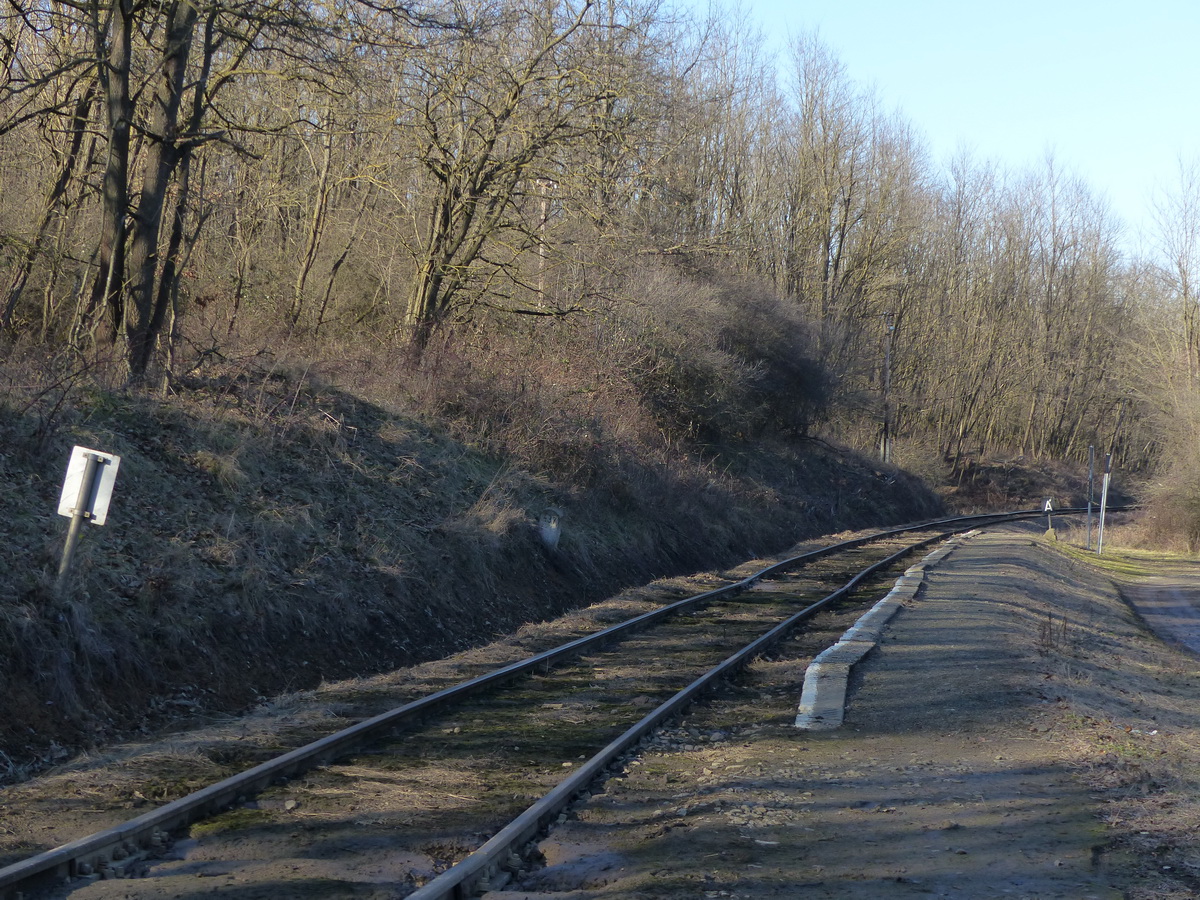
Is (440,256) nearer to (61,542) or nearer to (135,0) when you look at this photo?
(135,0)

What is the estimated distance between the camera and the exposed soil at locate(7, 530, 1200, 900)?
217 inches

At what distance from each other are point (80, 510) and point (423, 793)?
12.2ft

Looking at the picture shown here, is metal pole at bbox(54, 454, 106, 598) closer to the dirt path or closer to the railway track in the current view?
the railway track

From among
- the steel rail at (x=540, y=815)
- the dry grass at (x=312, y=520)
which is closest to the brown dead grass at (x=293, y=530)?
the dry grass at (x=312, y=520)

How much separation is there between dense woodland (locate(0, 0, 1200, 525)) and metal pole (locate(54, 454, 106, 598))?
3.82 meters

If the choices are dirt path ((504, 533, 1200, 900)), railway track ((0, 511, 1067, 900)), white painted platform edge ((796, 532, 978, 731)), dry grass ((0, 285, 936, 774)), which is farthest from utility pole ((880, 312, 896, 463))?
railway track ((0, 511, 1067, 900))

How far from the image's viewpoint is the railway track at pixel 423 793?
5.33 meters

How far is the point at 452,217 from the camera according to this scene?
22.4m

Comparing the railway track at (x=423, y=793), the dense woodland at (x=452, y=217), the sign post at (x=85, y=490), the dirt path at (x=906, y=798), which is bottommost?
the railway track at (x=423, y=793)

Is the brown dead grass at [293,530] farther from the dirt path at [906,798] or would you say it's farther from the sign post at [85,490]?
the dirt path at [906,798]

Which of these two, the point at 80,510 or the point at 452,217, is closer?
the point at 80,510

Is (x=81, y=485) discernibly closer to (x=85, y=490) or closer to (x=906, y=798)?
(x=85, y=490)

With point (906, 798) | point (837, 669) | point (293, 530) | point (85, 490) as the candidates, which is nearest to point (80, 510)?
point (85, 490)

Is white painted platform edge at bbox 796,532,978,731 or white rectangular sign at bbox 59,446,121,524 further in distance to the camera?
white painted platform edge at bbox 796,532,978,731
